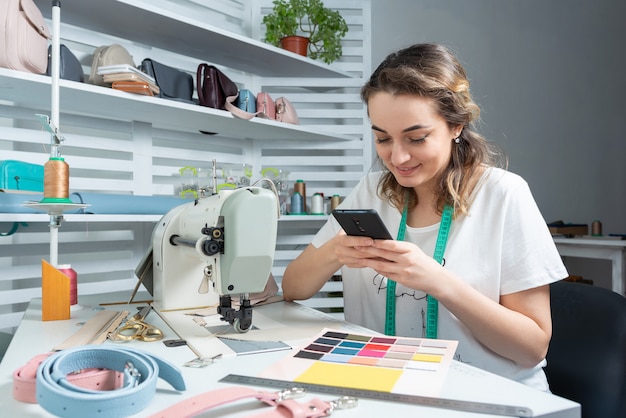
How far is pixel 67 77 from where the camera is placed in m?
2.01

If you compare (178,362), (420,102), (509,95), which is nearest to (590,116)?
(509,95)

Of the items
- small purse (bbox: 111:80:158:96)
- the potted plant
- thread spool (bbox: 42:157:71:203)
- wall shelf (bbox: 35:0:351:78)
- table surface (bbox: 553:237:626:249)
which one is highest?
the potted plant

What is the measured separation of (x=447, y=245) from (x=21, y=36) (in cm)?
164

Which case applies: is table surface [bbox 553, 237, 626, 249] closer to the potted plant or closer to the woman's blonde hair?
the woman's blonde hair

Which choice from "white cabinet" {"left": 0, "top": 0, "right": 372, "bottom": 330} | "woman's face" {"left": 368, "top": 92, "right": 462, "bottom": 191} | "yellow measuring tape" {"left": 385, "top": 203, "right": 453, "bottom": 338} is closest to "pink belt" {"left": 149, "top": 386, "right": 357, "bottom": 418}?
"yellow measuring tape" {"left": 385, "top": 203, "right": 453, "bottom": 338}

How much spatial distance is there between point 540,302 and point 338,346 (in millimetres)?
571

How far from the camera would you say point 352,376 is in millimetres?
879

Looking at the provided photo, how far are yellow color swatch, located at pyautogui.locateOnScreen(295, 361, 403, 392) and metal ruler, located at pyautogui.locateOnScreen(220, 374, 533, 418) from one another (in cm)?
1

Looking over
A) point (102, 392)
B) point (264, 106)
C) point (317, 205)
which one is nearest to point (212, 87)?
point (264, 106)

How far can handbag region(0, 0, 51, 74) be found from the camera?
173 cm

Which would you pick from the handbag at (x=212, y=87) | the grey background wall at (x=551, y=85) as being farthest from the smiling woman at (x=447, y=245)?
the grey background wall at (x=551, y=85)

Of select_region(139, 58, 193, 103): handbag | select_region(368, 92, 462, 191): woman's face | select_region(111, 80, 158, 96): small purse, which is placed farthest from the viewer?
select_region(139, 58, 193, 103): handbag

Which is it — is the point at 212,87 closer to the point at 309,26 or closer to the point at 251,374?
the point at 309,26

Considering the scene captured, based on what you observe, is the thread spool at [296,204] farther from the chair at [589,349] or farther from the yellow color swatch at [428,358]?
the yellow color swatch at [428,358]
